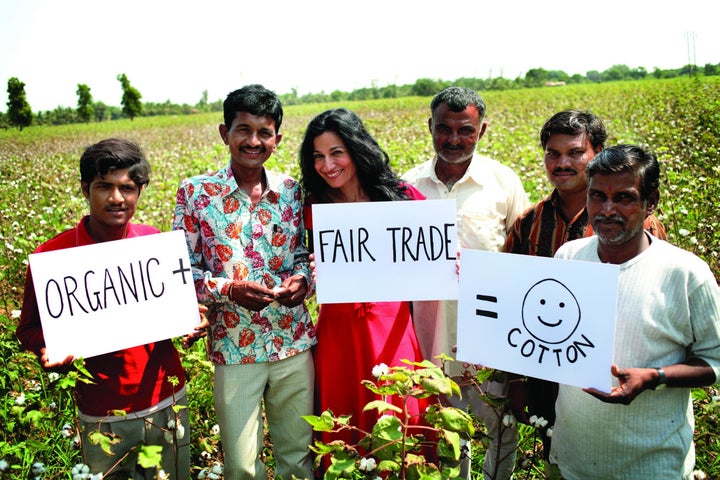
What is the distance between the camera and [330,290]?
1.88 metres

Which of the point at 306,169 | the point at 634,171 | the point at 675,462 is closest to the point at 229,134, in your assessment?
→ the point at 306,169

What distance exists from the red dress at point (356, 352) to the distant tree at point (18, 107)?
3196cm

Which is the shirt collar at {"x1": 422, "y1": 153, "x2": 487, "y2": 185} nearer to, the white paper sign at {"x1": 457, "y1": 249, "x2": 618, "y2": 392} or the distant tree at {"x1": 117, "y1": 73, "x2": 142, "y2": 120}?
the white paper sign at {"x1": 457, "y1": 249, "x2": 618, "y2": 392}

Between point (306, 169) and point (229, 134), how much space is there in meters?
0.31

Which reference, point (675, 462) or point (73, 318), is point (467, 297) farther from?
point (73, 318)

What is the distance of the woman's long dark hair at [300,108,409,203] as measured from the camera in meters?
1.97

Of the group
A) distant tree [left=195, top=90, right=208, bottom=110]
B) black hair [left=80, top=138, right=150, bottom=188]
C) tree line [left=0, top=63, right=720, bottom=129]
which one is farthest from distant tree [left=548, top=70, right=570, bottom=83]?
black hair [left=80, top=138, right=150, bottom=188]

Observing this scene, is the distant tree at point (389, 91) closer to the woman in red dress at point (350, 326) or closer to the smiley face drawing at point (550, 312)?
the woman in red dress at point (350, 326)

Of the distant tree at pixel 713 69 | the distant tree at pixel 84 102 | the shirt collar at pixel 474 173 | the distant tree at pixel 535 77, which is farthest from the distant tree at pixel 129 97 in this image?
the shirt collar at pixel 474 173

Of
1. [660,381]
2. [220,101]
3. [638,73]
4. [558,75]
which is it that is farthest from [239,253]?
[558,75]

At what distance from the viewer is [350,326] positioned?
1985mm

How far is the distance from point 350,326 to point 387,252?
1.04ft

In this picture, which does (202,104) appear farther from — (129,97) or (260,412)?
(260,412)

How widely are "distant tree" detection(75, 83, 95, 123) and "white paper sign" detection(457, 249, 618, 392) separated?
5308 centimetres
